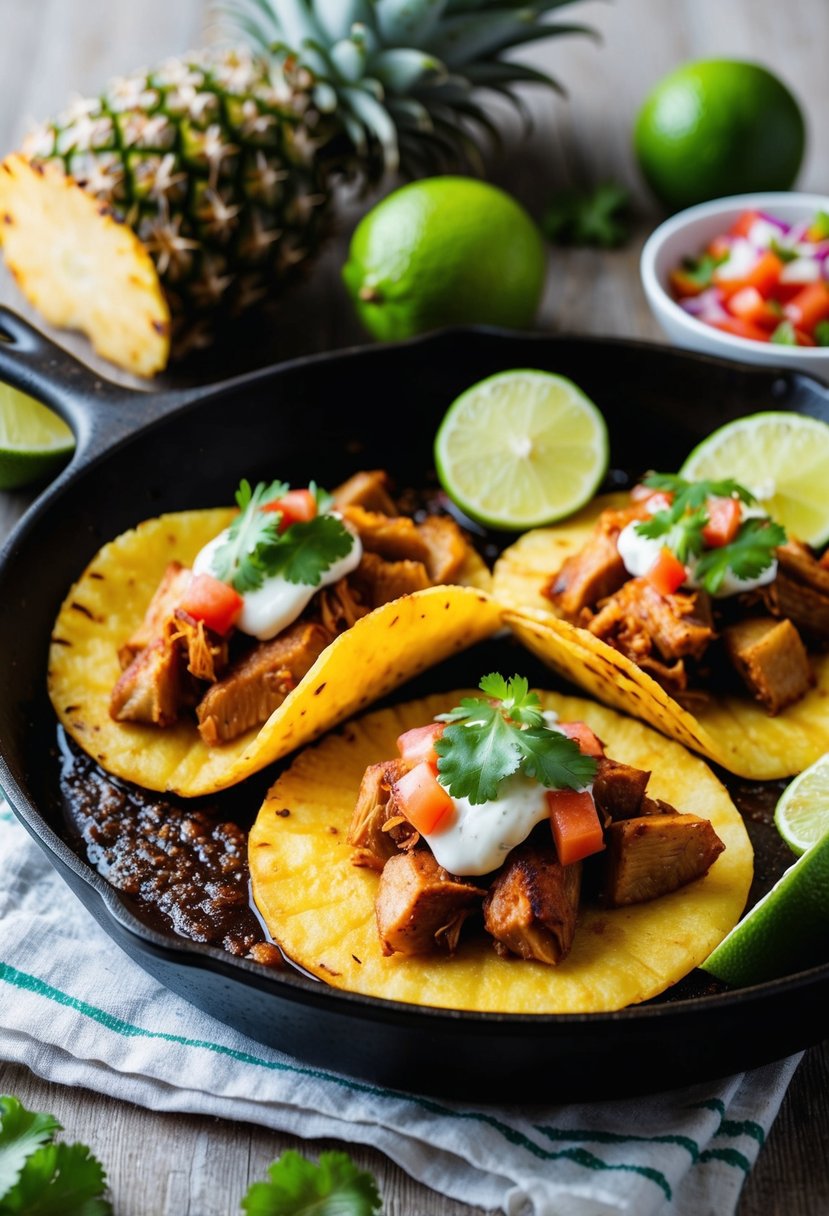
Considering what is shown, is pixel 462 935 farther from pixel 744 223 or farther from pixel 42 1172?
pixel 744 223

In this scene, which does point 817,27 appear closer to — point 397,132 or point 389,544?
point 397,132

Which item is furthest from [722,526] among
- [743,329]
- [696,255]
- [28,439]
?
[28,439]

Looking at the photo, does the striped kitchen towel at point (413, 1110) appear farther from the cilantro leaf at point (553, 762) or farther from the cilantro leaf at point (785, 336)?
the cilantro leaf at point (785, 336)

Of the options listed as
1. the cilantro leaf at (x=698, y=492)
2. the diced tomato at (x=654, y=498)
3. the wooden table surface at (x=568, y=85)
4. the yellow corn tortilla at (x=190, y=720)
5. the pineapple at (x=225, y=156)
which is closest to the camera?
the yellow corn tortilla at (x=190, y=720)

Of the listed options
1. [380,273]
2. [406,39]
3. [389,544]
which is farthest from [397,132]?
[389,544]

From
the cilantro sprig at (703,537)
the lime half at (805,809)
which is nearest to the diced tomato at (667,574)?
the cilantro sprig at (703,537)

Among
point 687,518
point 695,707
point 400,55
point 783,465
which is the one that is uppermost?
point 400,55
